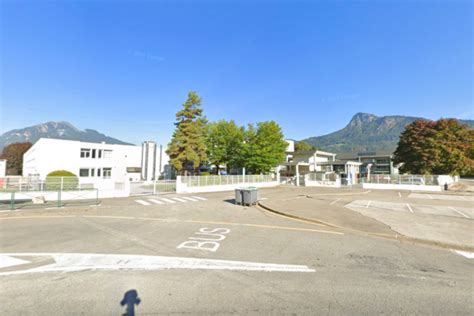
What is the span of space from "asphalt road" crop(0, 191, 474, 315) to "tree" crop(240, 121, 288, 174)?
2425 cm

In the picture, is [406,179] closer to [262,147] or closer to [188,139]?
[262,147]

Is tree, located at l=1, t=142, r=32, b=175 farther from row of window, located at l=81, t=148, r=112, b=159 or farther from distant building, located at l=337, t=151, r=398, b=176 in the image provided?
distant building, located at l=337, t=151, r=398, b=176

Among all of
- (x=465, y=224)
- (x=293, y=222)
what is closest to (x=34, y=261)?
(x=293, y=222)

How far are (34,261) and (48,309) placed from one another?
8.71 feet

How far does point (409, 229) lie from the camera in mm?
7844

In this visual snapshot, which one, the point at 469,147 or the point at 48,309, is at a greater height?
the point at 469,147

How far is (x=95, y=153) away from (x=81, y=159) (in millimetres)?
2266

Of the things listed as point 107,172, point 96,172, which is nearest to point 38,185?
point 96,172

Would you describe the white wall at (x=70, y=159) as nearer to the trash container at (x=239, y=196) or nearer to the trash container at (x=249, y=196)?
the trash container at (x=239, y=196)

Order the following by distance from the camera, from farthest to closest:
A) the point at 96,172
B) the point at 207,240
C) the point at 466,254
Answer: the point at 96,172 → the point at 207,240 → the point at 466,254

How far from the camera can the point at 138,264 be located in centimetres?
474

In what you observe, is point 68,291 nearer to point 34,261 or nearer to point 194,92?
point 34,261

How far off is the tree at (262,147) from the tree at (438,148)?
19627 mm

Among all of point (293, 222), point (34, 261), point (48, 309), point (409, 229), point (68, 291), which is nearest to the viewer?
point (48, 309)
